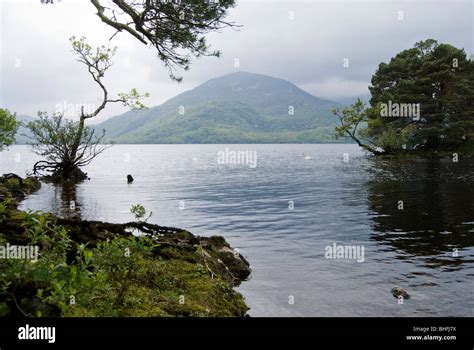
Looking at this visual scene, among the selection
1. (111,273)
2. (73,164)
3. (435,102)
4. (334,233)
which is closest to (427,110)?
(435,102)

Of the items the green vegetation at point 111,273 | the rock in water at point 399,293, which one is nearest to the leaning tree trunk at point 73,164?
the green vegetation at point 111,273

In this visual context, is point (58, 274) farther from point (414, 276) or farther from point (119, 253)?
point (414, 276)

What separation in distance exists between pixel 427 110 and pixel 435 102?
89.7 inches

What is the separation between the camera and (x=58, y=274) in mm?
7066

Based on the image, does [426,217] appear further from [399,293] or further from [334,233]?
[399,293]

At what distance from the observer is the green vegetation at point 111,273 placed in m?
6.50

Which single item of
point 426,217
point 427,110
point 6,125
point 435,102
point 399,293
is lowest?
point 399,293

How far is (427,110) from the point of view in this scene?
8931cm

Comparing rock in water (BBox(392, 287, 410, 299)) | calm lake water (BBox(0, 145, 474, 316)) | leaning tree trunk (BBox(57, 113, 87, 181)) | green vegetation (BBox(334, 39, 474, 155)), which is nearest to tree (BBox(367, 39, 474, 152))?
green vegetation (BBox(334, 39, 474, 155))

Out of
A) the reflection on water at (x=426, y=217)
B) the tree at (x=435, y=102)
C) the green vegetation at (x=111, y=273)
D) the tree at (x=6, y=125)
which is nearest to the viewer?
the green vegetation at (x=111, y=273)

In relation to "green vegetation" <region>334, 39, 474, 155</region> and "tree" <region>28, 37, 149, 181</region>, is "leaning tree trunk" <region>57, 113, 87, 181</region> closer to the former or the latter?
"tree" <region>28, 37, 149, 181</region>

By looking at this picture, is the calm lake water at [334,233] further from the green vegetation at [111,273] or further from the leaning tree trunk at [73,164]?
the leaning tree trunk at [73,164]

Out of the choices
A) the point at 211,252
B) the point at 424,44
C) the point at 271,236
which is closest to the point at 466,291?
the point at 211,252
